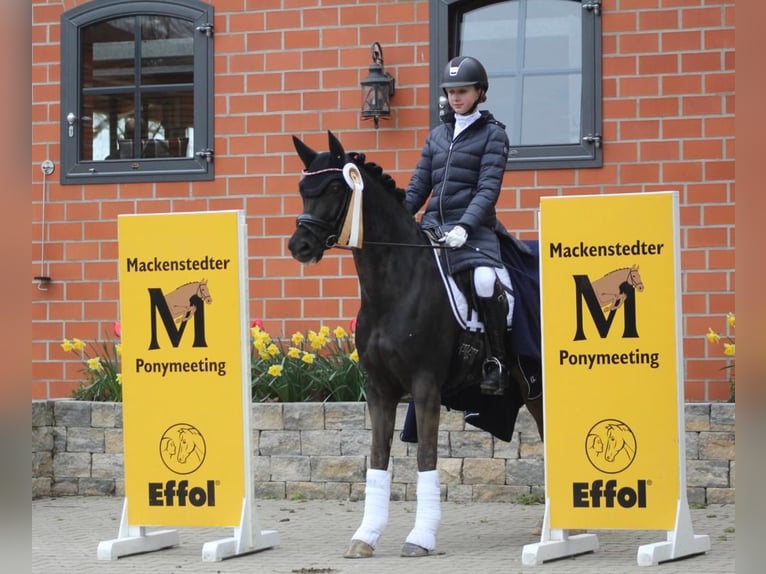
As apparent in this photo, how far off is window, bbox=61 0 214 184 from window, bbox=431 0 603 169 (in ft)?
7.32

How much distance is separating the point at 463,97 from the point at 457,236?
2.66 ft

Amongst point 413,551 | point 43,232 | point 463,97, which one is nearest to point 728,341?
point 463,97

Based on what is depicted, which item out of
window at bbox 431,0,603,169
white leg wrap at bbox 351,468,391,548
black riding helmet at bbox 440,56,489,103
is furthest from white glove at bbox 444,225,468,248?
window at bbox 431,0,603,169

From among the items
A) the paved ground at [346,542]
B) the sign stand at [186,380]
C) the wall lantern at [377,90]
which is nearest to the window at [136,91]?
the wall lantern at [377,90]

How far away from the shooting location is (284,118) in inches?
412

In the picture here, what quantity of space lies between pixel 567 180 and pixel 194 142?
3443 mm

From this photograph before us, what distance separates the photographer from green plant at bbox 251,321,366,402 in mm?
8977

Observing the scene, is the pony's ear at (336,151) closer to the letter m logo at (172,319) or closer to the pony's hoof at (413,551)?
the letter m logo at (172,319)

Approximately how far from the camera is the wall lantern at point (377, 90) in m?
9.98

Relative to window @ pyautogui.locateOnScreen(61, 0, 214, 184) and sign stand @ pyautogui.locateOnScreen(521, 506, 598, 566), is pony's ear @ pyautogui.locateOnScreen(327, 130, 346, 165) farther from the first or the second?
window @ pyautogui.locateOnScreen(61, 0, 214, 184)

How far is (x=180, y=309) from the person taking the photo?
652cm

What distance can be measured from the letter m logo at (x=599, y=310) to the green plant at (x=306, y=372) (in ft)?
10.1
